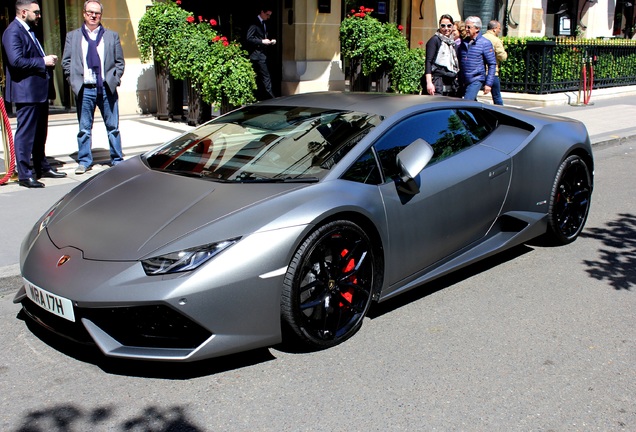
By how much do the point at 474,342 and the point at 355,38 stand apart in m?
10.9

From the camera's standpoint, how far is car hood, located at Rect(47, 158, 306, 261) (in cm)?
375

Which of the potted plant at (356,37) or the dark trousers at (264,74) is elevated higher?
the potted plant at (356,37)

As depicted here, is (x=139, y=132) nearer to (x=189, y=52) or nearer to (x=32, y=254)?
(x=189, y=52)

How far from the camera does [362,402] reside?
3.57 m

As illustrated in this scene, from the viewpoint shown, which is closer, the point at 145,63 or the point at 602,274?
the point at 602,274

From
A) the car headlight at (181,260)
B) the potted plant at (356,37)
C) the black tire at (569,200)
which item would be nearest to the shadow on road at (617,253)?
the black tire at (569,200)

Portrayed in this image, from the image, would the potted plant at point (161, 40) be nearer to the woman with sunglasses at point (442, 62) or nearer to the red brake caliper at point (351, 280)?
the woman with sunglasses at point (442, 62)

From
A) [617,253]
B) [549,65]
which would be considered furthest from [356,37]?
[617,253]

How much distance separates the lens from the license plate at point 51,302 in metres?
3.63

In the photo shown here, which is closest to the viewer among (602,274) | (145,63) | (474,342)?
(474,342)

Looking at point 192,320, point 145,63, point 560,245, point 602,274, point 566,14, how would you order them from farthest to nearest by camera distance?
point 566,14
point 145,63
point 560,245
point 602,274
point 192,320

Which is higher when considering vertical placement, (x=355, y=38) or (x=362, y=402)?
(x=355, y=38)

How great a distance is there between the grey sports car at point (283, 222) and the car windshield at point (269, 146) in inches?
0.5

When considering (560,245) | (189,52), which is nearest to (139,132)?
(189,52)
